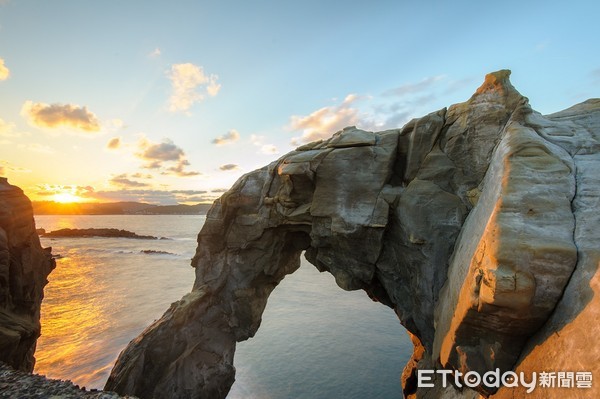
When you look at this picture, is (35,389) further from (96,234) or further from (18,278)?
(96,234)

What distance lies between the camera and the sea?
2369 centimetres

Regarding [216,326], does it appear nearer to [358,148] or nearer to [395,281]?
[395,281]

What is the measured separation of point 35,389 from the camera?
12438 mm

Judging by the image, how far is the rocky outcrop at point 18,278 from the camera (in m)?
16.6

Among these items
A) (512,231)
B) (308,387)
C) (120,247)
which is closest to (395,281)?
(512,231)

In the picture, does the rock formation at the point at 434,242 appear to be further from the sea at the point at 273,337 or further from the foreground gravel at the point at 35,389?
the sea at the point at 273,337

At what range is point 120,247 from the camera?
97125mm

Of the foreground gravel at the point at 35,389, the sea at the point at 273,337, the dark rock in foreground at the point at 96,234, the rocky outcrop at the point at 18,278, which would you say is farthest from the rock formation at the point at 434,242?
the dark rock in foreground at the point at 96,234

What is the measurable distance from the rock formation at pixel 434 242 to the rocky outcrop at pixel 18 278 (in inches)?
234

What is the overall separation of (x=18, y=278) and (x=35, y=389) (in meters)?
11.3

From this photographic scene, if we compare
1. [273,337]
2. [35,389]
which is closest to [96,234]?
[273,337]

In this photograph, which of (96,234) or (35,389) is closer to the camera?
(35,389)

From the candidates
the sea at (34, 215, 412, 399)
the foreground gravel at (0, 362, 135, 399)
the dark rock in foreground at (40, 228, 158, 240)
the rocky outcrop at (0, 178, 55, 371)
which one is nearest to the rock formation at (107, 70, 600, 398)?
the foreground gravel at (0, 362, 135, 399)

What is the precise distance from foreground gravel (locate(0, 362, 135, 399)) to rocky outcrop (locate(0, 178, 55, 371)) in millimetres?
3173
